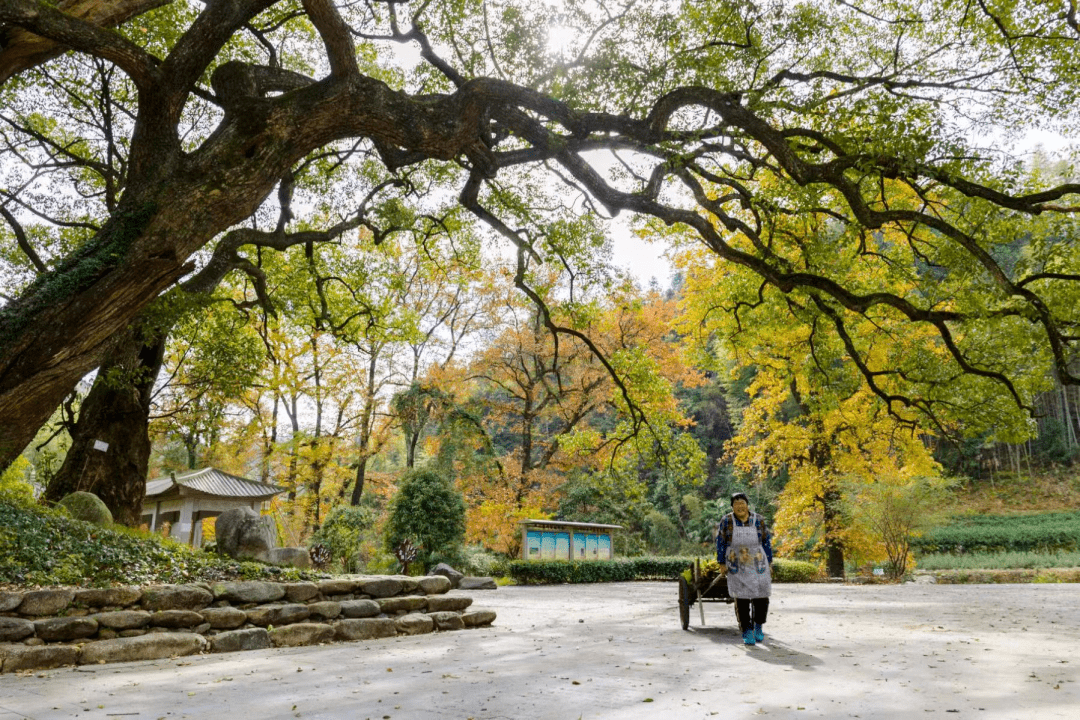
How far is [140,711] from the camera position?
3.40 metres

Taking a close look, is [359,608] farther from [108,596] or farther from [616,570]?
[616,570]

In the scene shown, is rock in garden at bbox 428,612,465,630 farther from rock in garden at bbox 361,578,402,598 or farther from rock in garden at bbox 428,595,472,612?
rock in garden at bbox 361,578,402,598

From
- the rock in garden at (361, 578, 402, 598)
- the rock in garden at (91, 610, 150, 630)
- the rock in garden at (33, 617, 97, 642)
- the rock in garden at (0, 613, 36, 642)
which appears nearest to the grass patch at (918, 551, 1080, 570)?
the rock in garden at (361, 578, 402, 598)

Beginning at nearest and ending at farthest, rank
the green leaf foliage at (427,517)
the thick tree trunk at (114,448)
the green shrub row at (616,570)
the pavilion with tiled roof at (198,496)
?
the thick tree trunk at (114,448), the green leaf foliage at (427,517), the green shrub row at (616,570), the pavilion with tiled roof at (198,496)

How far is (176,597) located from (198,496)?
45.9 ft

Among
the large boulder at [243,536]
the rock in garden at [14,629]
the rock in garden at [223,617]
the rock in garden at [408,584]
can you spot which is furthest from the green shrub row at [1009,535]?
the rock in garden at [14,629]

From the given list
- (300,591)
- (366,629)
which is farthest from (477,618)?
(300,591)

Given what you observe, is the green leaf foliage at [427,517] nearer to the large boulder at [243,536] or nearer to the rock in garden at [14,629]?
the large boulder at [243,536]

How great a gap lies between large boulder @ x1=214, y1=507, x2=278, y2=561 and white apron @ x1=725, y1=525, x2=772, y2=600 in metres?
5.61

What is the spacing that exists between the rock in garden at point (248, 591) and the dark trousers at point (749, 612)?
4.58 metres

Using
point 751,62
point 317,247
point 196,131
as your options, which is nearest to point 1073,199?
point 751,62

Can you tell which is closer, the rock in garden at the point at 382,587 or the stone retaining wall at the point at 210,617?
the stone retaining wall at the point at 210,617

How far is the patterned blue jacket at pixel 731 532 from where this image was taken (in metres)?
6.38

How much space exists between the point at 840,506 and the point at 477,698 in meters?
Result: 15.4
